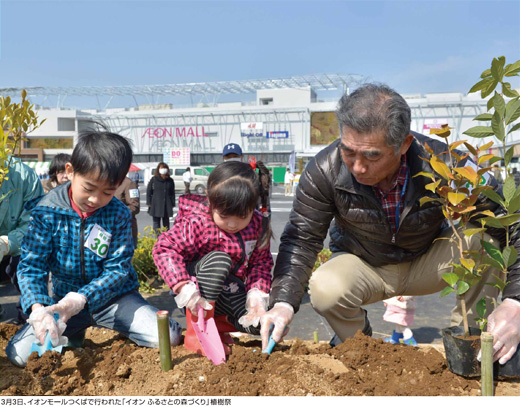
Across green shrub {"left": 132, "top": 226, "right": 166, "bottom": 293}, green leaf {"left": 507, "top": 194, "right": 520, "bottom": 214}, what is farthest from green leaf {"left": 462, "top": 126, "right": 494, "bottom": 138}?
green shrub {"left": 132, "top": 226, "right": 166, "bottom": 293}

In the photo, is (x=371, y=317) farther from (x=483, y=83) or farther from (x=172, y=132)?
(x=172, y=132)

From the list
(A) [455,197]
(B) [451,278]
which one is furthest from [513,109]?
(B) [451,278]

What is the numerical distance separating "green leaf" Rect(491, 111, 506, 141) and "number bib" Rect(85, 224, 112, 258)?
6.25ft

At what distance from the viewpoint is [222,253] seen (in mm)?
2209

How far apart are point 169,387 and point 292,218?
1.08 meters

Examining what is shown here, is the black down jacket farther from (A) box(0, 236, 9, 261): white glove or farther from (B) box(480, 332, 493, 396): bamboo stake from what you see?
(A) box(0, 236, 9, 261): white glove

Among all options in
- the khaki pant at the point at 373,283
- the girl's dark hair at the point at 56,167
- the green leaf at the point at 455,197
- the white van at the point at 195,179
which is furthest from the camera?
the white van at the point at 195,179

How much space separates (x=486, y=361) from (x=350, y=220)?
37.6 inches

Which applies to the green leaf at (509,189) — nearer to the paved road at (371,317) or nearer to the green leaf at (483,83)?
the green leaf at (483,83)

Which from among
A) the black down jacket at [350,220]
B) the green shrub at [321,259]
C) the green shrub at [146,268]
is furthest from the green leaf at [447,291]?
the green shrub at [146,268]

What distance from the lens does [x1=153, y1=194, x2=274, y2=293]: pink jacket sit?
2.24 m

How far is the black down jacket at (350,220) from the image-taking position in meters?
2.15

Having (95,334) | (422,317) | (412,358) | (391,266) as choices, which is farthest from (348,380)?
(422,317)

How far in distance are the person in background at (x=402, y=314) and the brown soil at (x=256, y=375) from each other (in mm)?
952
